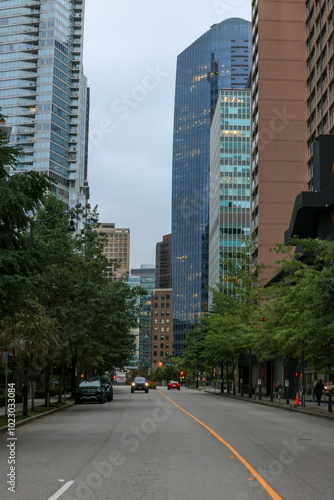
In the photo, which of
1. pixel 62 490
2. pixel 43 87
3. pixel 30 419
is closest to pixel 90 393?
pixel 30 419

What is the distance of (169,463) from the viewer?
12.4m

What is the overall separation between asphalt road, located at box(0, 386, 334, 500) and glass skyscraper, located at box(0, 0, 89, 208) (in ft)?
476

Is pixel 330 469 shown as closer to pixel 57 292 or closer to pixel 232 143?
pixel 57 292

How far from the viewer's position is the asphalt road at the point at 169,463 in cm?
947

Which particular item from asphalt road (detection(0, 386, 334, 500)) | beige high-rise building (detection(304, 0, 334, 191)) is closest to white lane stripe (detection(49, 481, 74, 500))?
asphalt road (detection(0, 386, 334, 500))

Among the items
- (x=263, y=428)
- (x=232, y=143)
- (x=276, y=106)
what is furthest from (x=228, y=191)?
(x=263, y=428)

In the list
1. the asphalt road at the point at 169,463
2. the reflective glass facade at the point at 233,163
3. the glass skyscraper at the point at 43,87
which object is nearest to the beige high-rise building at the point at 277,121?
the reflective glass facade at the point at 233,163

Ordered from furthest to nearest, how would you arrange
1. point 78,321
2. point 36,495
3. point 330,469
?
1. point 78,321
2. point 330,469
3. point 36,495

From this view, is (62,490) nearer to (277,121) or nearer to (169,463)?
(169,463)

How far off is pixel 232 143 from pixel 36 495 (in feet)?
519

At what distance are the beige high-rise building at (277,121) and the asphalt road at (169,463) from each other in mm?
67021

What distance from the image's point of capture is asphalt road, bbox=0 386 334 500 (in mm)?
9469

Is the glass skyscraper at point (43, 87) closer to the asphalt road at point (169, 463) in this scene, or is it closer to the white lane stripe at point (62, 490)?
the asphalt road at point (169, 463)

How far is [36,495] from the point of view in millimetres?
9180
